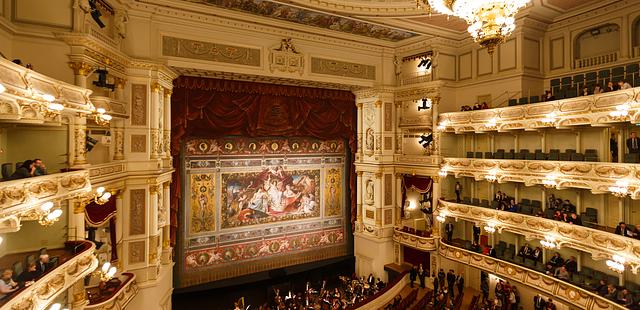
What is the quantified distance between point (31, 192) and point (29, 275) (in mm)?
1449

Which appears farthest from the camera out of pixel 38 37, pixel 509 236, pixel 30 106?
pixel 509 236

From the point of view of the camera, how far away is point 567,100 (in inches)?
404

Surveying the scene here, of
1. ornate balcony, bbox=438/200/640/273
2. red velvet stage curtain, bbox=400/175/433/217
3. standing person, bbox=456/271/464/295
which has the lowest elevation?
standing person, bbox=456/271/464/295

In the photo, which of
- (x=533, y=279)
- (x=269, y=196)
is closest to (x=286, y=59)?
(x=269, y=196)

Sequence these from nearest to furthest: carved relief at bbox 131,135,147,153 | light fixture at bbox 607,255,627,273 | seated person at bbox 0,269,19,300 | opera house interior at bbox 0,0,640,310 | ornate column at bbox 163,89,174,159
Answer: seated person at bbox 0,269,19,300 < opera house interior at bbox 0,0,640,310 < light fixture at bbox 607,255,627,273 < carved relief at bbox 131,135,147,153 < ornate column at bbox 163,89,174,159

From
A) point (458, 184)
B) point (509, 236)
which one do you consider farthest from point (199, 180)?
point (509, 236)

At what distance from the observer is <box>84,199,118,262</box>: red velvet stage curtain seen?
8.28 metres

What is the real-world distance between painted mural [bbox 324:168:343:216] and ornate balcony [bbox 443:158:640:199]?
558 cm

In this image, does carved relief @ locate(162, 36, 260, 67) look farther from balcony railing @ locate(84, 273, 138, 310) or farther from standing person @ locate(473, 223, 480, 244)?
standing person @ locate(473, 223, 480, 244)

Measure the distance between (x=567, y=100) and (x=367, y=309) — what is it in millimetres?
9594

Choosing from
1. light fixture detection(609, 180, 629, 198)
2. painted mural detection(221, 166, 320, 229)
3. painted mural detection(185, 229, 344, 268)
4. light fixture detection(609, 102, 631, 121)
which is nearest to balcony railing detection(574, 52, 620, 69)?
light fixture detection(609, 102, 631, 121)

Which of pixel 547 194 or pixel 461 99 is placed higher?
pixel 461 99

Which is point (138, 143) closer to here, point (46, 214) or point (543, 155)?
point (46, 214)

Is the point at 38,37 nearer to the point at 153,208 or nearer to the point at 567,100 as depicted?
the point at 153,208
